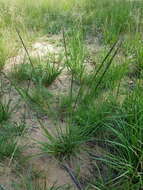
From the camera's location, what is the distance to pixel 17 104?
201cm

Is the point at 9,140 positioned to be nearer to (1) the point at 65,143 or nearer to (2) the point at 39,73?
(1) the point at 65,143

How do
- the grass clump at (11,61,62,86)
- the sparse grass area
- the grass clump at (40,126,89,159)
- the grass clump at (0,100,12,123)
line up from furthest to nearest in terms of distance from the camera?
the grass clump at (11,61,62,86), the grass clump at (0,100,12,123), the grass clump at (40,126,89,159), the sparse grass area

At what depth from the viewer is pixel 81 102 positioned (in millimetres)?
1860

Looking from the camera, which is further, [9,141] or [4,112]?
[4,112]

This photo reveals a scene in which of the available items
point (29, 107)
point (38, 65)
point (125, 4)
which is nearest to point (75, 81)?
point (38, 65)

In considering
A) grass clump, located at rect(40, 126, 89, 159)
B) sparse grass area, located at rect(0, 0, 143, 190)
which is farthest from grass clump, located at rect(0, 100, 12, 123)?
grass clump, located at rect(40, 126, 89, 159)

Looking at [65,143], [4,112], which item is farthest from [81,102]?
[4,112]

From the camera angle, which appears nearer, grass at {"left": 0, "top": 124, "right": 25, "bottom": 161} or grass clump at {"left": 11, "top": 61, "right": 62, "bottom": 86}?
grass at {"left": 0, "top": 124, "right": 25, "bottom": 161}

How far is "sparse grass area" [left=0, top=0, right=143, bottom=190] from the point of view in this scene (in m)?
1.45

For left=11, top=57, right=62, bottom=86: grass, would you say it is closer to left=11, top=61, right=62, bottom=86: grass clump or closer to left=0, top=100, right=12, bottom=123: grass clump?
left=11, top=61, right=62, bottom=86: grass clump

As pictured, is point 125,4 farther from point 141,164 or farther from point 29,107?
point 141,164

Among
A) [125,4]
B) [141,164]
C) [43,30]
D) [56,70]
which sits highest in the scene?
[125,4]

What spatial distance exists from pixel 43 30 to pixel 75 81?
52.7 inches

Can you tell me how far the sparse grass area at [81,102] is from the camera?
57.1 inches
